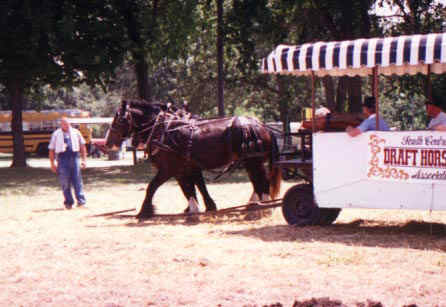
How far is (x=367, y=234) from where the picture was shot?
966 cm

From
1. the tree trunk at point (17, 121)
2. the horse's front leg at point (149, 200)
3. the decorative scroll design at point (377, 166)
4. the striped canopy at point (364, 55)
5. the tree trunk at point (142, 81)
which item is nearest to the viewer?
the striped canopy at point (364, 55)

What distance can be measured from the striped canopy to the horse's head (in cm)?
349

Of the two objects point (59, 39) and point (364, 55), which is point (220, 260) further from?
point (59, 39)

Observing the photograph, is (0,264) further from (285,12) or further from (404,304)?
(285,12)

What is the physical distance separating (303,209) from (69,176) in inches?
248

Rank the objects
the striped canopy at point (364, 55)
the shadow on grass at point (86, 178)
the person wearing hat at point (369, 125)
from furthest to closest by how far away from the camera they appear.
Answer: the shadow on grass at point (86, 178) → the person wearing hat at point (369, 125) → the striped canopy at point (364, 55)

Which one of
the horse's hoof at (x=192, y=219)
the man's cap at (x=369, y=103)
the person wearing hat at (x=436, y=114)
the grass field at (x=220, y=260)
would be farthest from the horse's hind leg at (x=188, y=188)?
the person wearing hat at (x=436, y=114)

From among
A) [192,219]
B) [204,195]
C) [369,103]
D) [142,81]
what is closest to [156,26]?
[142,81]

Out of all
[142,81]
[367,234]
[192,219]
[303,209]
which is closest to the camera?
[367,234]

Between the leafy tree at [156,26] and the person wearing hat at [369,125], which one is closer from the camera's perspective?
the person wearing hat at [369,125]

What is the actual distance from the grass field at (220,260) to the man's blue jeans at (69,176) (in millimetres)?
1002

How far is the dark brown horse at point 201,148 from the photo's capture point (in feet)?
38.5

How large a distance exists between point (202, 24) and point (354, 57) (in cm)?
1986

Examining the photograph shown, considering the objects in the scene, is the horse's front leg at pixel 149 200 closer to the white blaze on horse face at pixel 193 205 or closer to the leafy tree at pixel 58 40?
the white blaze on horse face at pixel 193 205
